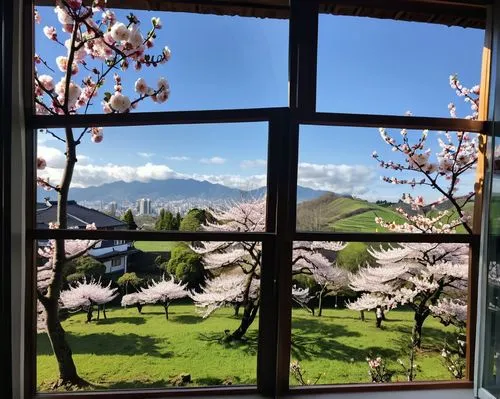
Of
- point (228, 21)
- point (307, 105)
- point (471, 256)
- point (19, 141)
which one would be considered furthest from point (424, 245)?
point (19, 141)

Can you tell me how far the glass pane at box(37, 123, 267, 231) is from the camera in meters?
1.78

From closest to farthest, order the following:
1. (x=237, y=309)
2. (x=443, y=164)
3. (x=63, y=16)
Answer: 1. (x=63, y=16)
2. (x=237, y=309)
3. (x=443, y=164)

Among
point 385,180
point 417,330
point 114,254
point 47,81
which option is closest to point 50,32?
point 47,81

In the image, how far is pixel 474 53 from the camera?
6.43 feet

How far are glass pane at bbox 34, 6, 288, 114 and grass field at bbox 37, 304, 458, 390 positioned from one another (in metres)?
1.12

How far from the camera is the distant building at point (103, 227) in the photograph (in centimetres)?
178

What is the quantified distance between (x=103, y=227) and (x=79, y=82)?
2.51ft

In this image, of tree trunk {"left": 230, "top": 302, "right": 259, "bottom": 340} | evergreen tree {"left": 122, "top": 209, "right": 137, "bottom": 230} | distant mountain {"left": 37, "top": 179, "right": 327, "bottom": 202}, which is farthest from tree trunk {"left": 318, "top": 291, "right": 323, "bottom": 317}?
evergreen tree {"left": 122, "top": 209, "right": 137, "bottom": 230}

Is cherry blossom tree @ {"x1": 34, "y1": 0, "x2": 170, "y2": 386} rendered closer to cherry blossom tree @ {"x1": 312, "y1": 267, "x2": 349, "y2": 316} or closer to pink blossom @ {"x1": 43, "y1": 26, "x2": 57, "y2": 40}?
pink blossom @ {"x1": 43, "y1": 26, "x2": 57, "y2": 40}

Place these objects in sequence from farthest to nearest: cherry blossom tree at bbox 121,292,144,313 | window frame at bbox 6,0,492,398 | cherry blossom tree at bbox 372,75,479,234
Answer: cherry blossom tree at bbox 372,75,479,234, cherry blossom tree at bbox 121,292,144,313, window frame at bbox 6,0,492,398

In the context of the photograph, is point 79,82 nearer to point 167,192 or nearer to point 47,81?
point 47,81

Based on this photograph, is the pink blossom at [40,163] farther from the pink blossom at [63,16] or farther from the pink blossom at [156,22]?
the pink blossom at [156,22]

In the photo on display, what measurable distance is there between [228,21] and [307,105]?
63cm

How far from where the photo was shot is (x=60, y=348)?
5.84ft
